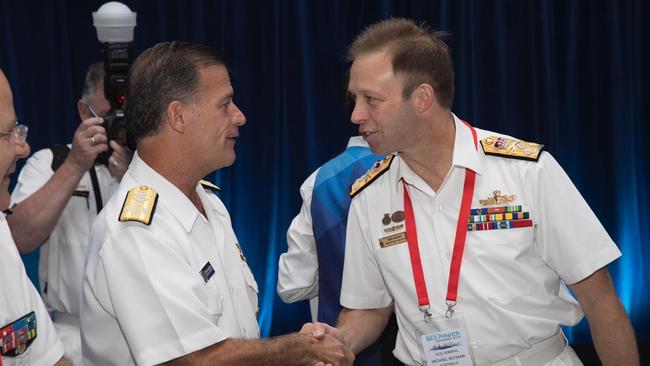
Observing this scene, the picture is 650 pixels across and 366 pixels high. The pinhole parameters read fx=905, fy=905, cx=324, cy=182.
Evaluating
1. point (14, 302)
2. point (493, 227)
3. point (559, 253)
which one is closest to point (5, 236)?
point (14, 302)

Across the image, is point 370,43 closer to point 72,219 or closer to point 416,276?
point 416,276

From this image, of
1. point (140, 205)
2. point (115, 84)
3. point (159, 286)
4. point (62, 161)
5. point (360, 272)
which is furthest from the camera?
point (62, 161)

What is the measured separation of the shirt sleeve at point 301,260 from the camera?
365 cm

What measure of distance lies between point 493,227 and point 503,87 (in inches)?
122

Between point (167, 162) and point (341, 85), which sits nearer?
point (167, 162)

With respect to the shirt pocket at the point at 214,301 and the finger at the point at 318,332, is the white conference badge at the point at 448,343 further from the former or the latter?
the shirt pocket at the point at 214,301

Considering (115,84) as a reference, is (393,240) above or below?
below

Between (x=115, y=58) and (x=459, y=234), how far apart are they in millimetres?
1539

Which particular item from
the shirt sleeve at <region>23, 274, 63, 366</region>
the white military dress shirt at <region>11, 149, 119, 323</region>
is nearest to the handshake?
the shirt sleeve at <region>23, 274, 63, 366</region>

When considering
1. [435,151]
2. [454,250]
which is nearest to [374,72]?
[435,151]

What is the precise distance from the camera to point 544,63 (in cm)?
544

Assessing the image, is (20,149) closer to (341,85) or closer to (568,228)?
(568,228)

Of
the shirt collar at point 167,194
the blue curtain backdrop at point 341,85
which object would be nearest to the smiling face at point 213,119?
the shirt collar at point 167,194

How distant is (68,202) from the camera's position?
11.8ft
